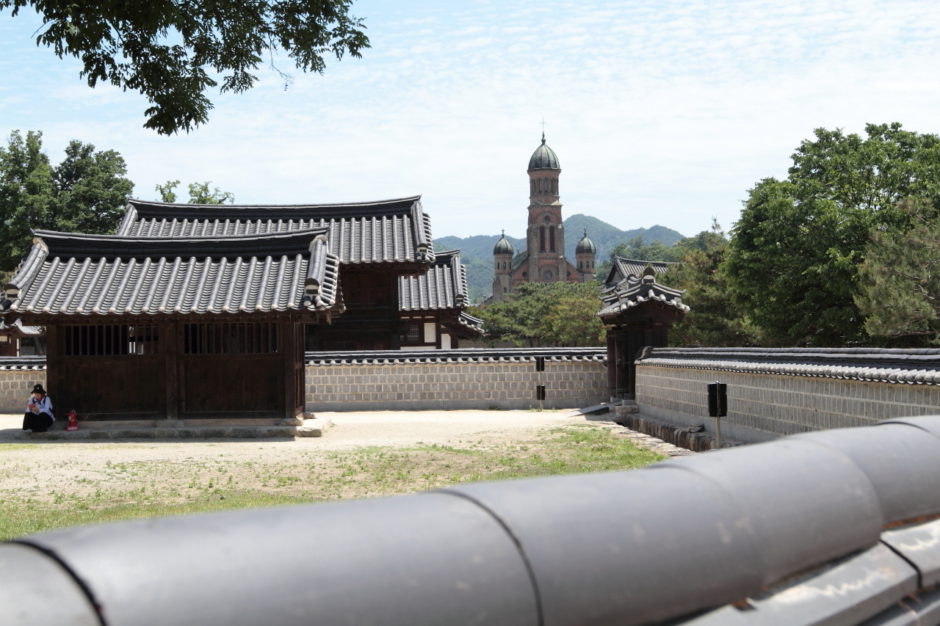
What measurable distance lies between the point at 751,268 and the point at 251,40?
78.2 ft

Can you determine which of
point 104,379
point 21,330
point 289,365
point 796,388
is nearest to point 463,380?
point 289,365

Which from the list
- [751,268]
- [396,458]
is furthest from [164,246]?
[751,268]

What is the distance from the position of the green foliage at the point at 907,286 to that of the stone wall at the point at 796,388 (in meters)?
7.55

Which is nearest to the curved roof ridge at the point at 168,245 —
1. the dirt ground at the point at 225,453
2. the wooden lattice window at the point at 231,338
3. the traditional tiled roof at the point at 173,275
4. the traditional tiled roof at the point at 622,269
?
the traditional tiled roof at the point at 173,275

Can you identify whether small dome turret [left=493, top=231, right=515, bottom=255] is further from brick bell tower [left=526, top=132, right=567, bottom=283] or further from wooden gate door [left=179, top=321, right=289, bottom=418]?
wooden gate door [left=179, top=321, right=289, bottom=418]

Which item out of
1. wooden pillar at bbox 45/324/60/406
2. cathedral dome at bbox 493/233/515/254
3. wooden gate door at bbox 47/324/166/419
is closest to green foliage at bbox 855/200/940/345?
wooden gate door at bbox 47/324/166/419

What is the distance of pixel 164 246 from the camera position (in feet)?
61.4

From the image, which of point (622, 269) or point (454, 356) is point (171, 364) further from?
point (622, 269)

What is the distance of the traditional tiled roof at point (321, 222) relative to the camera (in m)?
26.9

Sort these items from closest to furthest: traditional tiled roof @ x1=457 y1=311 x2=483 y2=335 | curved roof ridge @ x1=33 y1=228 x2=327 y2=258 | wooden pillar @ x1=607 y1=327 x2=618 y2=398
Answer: curved roof ridge @ x1=33 y1=228 x2=327 y2=258, wooden pillar @ x1=607 y1=327 x2=618 y2=398, traditional tiled roof @ x1=457 y1=311 x2=483 y2=335

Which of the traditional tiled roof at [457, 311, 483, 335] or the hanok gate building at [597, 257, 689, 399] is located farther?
the traditional tiled roof at [457, 311, 483, 335]

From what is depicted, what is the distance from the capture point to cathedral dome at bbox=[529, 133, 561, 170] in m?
117

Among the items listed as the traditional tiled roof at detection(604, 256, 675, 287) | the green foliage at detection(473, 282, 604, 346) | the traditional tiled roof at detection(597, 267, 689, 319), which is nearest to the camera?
the traditional tiled roof at detection(597, 267, 689, 319)

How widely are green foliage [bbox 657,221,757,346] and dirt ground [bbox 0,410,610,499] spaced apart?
638 inches
